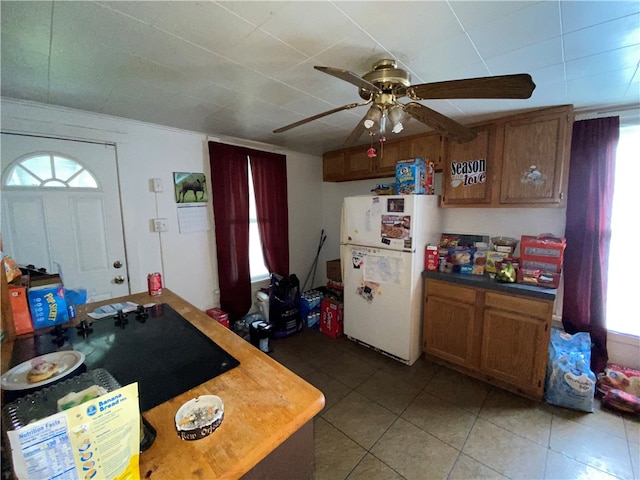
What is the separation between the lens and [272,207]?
128 inches

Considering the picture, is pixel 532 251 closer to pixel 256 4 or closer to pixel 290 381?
pixel 290 381

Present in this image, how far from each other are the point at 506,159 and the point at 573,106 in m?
0.51

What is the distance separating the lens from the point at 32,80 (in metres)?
1.49

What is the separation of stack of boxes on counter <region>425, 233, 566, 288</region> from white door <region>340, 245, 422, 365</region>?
1.06 feet

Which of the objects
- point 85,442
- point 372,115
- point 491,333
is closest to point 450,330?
point 491,333

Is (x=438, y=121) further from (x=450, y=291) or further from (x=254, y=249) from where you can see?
(x=254, y=249)

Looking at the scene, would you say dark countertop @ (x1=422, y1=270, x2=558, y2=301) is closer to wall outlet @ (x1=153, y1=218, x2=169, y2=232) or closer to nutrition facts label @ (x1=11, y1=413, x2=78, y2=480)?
nutrition facts label @ (x1=11, y1=413, x2=78, y2=480)

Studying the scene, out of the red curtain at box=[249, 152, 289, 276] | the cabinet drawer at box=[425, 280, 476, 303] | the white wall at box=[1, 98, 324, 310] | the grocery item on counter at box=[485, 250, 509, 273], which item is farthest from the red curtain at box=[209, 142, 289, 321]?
the grocery item on counter at box=[485, 250, 509, 273]

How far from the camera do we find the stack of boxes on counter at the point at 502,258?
1.97 metres

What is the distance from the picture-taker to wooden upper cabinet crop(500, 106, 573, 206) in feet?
6.28

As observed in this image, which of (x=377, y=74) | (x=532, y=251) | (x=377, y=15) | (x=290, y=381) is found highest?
(x=377, y=15)

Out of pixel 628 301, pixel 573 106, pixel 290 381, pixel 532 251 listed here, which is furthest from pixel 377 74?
pixel 628 301

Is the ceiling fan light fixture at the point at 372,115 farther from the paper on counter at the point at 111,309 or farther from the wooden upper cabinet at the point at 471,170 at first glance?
the paper on counter at the point at 111,309

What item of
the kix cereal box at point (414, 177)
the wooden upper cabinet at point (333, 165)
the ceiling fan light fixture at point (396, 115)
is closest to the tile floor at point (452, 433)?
the kix cereal box at point (414, 177)
